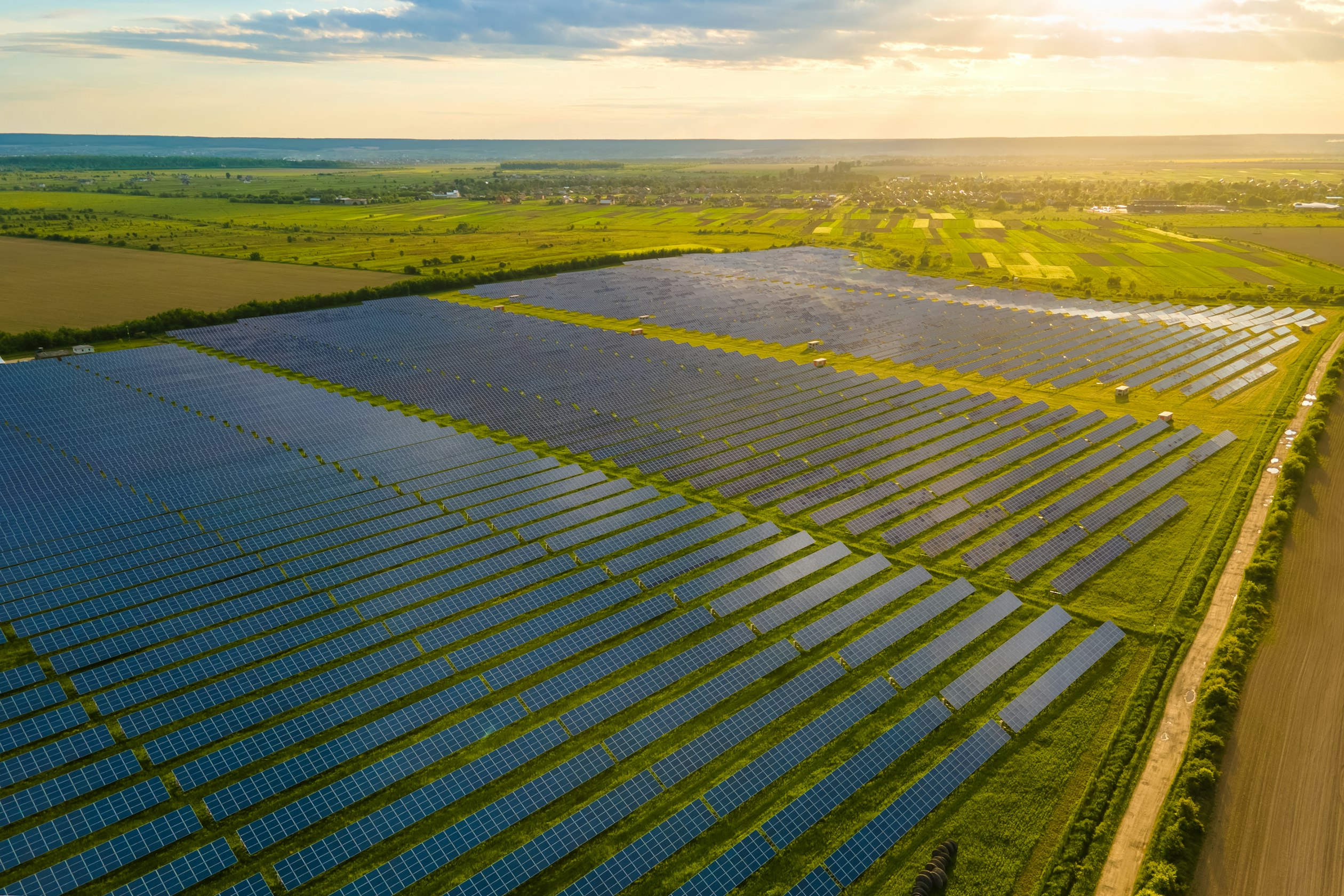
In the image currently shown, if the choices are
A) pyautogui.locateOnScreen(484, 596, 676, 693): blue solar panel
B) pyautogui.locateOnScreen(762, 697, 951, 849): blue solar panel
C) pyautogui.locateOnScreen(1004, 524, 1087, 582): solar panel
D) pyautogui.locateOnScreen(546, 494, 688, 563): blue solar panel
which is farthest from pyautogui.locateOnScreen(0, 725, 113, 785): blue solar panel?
pyautogui.locateOnScreen(1004, 524, 1087, 582): solar panel

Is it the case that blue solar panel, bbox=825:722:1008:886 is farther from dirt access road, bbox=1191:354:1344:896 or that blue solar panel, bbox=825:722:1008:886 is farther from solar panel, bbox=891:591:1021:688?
dirt access road, bbox=1191:354:1344:896

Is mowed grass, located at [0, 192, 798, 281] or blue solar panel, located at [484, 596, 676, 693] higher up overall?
mowed grass, located at [0, 192, 798, 281]

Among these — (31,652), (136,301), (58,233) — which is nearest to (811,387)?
(31,652)

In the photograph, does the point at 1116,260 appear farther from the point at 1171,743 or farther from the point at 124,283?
the point at 124,283

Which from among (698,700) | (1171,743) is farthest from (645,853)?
(1171,743)

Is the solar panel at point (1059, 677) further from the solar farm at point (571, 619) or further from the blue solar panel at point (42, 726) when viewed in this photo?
the blue solar panel at point (42, 726)
